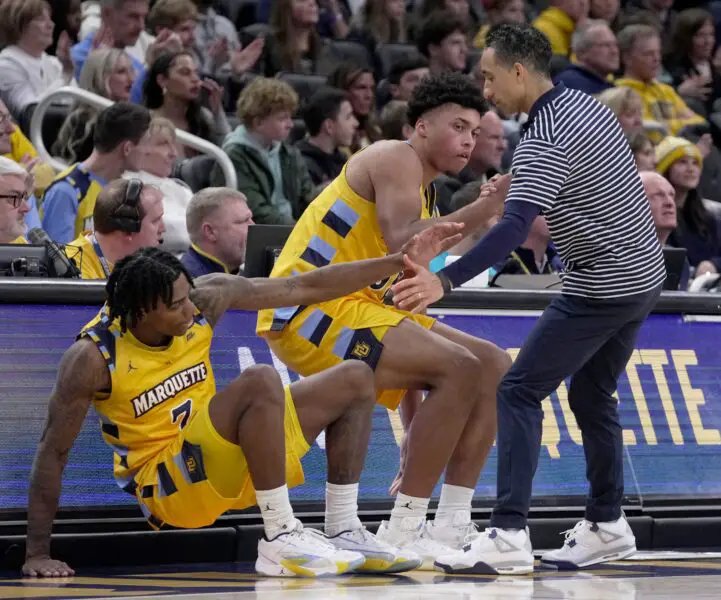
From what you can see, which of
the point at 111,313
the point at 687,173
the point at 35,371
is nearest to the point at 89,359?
the point at 111,313

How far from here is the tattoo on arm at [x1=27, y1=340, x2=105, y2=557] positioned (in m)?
5.30

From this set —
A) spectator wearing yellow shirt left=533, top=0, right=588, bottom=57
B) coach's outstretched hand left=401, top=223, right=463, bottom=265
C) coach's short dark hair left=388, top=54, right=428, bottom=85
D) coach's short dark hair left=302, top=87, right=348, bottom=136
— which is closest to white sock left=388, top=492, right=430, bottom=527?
coach's outstretched hand left=401, top=223, right=463, bottom=265

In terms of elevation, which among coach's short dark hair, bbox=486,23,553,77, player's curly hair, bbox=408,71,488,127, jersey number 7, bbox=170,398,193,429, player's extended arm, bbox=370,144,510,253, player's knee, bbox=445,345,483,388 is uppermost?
coach's short dark hair, bbox=486,23,553,77

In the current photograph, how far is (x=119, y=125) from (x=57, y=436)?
3.06 m

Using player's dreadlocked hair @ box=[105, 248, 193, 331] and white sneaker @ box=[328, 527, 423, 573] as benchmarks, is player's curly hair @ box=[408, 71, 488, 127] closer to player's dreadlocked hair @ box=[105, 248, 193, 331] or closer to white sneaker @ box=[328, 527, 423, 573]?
player's dreadlocked hair @ box=[105, 248, 193, 331]

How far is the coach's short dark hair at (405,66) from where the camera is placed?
38.1 ft

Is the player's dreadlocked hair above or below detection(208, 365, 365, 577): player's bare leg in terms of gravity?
above

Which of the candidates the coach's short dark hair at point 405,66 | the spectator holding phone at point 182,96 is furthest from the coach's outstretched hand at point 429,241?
the coach's short dark hair at point 405,66

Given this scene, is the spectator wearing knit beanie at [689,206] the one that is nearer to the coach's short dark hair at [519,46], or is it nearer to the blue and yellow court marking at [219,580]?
the blue and yellow court marking at [219,580]

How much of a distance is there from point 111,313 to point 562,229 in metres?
1.68

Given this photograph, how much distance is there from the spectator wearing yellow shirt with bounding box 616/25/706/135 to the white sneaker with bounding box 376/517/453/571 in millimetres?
7160

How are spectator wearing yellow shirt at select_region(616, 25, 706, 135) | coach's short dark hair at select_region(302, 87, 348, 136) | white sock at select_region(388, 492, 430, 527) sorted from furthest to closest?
spectator wearing yellow shirt at select_region(616, 25, 706, 135), coach's short dark hair at select_region(302, 87, 348, 136), white sock at select_region(388, 492, 430, 527)

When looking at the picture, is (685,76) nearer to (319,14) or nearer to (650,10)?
(650,10)

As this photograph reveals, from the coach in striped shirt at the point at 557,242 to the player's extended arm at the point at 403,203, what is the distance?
182 mm
